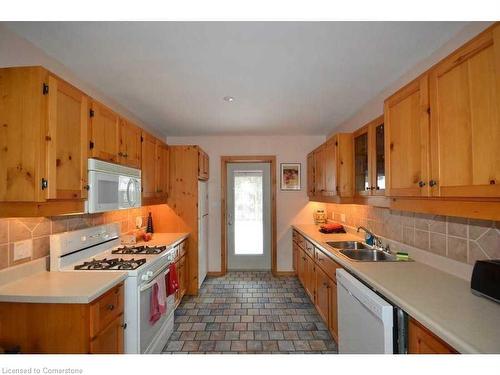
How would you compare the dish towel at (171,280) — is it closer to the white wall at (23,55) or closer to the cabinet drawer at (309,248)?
the cabinet drawer at (309,248)

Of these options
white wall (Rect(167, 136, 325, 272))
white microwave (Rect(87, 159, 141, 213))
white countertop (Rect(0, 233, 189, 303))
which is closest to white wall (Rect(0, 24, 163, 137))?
white microwave (Rect(87, 159, 141, 213))

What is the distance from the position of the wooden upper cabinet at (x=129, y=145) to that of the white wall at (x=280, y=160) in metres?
1.79

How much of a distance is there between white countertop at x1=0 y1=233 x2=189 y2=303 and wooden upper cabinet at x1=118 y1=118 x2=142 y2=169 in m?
0.97

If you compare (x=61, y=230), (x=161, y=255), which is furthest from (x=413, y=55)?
(x=61, y=230)

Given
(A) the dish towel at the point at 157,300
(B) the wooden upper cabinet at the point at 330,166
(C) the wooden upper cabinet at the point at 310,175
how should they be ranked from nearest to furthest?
(A) the dish towel at the point at 157,300 → (B) the wooden upper cabinet at the point at 330,166 → (C) the wooden upper cabinet at the point at 310,175

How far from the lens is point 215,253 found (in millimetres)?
4227

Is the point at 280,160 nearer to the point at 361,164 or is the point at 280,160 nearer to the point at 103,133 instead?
the point at 361,164

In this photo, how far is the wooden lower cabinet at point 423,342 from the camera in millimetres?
1006

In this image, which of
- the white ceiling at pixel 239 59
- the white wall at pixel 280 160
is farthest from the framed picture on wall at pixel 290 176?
the white ceiling at pixel 239 59

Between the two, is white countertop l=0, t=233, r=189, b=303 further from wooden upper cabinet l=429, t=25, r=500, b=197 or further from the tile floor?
wooden upper cabinet l=429, t=25, r=500, b=197

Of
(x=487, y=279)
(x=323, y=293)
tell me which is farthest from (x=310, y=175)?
(x=487, y=279)

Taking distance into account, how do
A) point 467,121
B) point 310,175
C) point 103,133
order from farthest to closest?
point 310,175 → point 103,133 → point 467,121

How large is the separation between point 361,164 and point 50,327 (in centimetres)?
276

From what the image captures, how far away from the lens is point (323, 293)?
2492 mm
